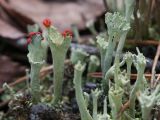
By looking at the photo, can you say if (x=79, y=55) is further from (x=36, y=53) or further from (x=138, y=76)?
(x=138, y=76)

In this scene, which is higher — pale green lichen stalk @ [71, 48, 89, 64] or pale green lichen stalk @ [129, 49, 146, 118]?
pale green lichen stalk @ [71, 48, 89, 64]

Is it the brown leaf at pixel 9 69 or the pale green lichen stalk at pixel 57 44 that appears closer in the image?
the pale green lichen stalk at pixel 57 44

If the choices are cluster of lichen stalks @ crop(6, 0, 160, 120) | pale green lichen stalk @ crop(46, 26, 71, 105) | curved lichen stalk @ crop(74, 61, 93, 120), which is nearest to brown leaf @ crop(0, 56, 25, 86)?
cluster of lichen stalks @ crop(6, 0, 160, 120)

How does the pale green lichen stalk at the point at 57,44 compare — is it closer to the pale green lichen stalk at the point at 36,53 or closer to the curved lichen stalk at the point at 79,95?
the pale green lichen stalk at the point at 36,53

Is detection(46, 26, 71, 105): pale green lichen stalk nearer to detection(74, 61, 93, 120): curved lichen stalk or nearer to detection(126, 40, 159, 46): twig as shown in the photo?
detection(74, 61, 93, 120): curved lichen stalk

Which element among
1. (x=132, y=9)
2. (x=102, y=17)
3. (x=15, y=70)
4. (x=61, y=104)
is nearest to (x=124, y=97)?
(x=61, y=104)

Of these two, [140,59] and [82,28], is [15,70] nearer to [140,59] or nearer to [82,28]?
[82,28]

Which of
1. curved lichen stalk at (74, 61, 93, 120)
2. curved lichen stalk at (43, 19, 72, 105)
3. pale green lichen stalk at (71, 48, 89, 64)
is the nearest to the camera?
curved lichen stalk at (74, 61, 93, 120)

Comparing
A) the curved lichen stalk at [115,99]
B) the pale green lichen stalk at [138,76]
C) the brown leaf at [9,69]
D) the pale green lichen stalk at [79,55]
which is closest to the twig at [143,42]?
the pale green lichen stalk at [79,55]

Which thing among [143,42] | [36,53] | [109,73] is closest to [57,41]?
[36,53]
